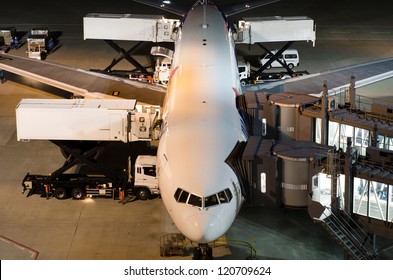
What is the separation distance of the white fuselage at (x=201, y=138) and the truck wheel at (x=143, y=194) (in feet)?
13.0

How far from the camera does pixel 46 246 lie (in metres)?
35.3

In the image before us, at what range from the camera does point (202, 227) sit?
3003cm

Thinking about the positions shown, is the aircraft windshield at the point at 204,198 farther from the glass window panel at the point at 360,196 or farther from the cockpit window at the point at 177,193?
the glass window panel at the point at 360,196

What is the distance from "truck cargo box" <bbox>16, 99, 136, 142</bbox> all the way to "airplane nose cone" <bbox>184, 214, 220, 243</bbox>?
10.3m

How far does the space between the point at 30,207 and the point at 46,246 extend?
3.94 metres

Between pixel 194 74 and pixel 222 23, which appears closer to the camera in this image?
pixel 194 74

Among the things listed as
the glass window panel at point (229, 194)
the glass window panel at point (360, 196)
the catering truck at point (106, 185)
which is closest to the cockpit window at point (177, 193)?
the glass window panel at point (229, 194)

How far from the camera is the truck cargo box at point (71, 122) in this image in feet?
128

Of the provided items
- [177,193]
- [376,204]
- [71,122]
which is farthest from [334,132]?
[71,122]

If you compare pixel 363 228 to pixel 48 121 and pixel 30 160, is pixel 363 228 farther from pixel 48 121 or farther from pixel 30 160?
pixel 30 160

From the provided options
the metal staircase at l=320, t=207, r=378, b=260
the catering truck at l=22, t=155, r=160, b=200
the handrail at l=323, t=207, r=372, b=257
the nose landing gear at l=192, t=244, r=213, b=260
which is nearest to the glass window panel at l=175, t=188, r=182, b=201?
the nose landing gear at l=192, t=244, r=213, b=260

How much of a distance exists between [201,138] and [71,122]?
840 cm

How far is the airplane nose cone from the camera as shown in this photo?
3005cm
